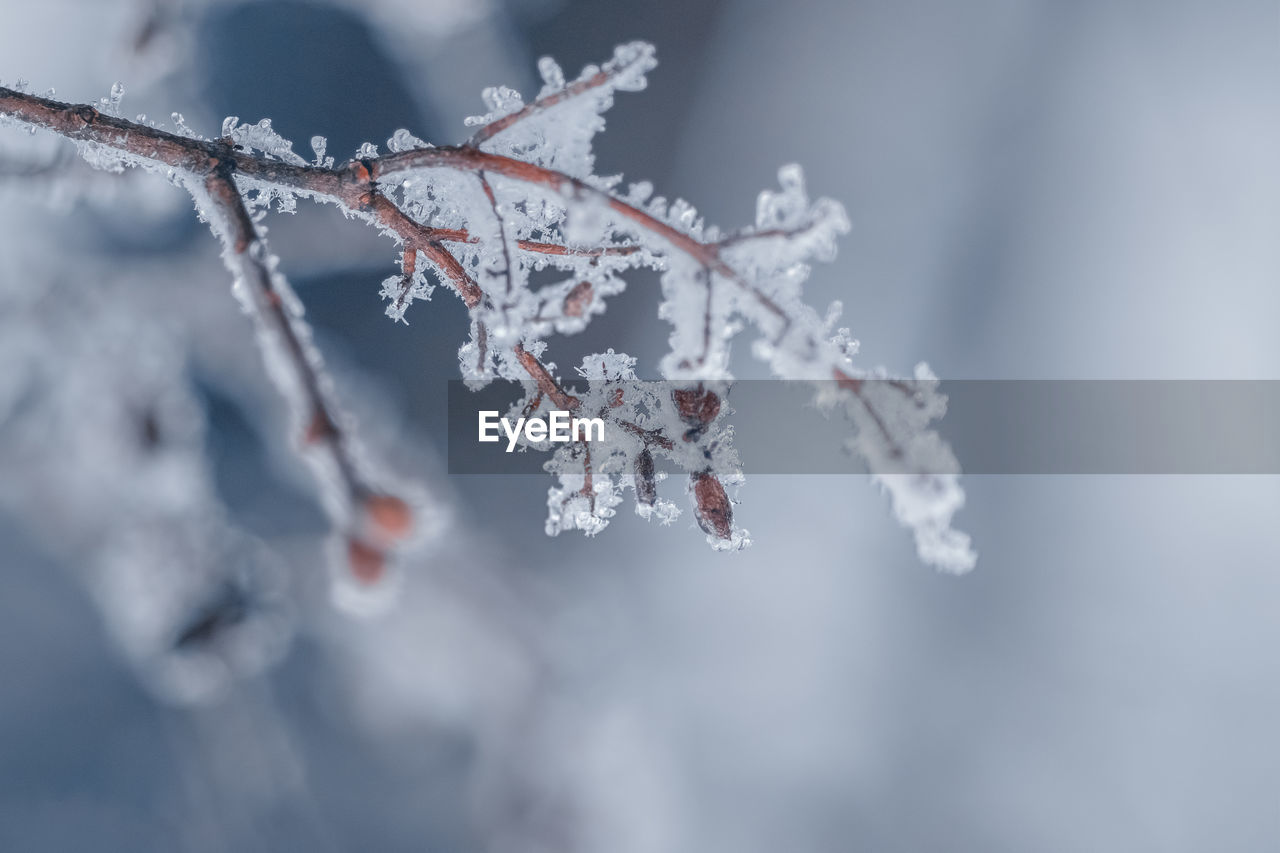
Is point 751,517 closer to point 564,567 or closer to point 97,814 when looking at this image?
point 564,567

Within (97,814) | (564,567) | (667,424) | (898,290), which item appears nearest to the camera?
(667,424)

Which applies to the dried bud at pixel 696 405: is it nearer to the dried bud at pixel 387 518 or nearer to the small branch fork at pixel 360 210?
the small branch fork at pixel 360 210

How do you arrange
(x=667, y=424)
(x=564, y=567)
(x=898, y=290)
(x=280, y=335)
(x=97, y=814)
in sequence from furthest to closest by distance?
(x=564, y=567), (x=898, y=290), (x=97, y=814), (x=667, y=424), (x=280, y=335)

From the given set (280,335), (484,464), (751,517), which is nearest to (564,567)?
(484,464)

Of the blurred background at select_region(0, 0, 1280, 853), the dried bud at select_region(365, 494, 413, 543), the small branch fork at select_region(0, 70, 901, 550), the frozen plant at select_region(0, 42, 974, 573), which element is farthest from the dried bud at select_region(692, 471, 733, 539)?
the blurred background at select_region(0, 0, 1280, 853)

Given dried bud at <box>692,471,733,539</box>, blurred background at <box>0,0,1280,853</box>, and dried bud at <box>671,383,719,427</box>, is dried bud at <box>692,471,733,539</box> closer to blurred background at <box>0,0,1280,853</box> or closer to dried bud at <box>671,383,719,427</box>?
dried bud at <box>671,383,719,427</box>

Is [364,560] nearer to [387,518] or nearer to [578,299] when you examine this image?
[387,518]

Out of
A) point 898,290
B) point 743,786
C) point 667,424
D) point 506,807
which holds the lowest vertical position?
point 506,807

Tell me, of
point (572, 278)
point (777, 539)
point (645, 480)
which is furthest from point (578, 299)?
point (777, 539)
